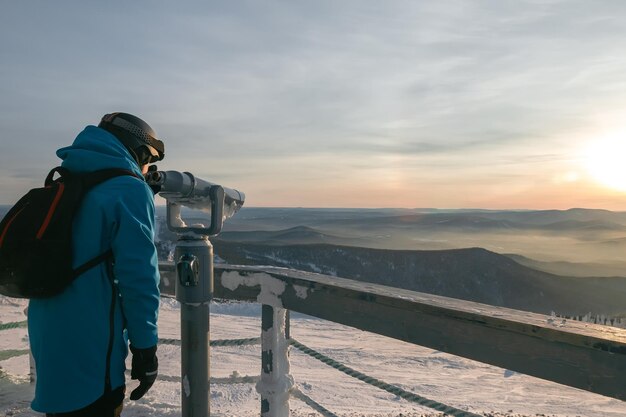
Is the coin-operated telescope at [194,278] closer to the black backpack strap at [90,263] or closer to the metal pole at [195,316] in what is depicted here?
the metal pole at [195,316]

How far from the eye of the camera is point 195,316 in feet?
7.18

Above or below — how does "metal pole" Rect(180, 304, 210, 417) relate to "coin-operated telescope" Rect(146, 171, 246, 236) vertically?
below

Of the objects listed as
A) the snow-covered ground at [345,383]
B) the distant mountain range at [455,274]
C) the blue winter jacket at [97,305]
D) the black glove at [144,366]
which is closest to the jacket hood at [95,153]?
the blue winter jacket at [97,305]

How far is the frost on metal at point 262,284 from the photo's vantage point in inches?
92.0

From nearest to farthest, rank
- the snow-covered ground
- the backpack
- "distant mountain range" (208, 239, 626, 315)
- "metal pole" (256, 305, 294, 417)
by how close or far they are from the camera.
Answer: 1. the backpack
2. "metal pole" (256, 305, 294, 417)
3. the snow-covered ground
4. "distant mountain range" (208, 239, 626, 315)

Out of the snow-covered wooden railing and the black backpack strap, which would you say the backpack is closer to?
the black backpack strap

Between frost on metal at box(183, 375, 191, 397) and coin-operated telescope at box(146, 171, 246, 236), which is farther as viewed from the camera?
frost on metal at box(183, 375, 191, 397)

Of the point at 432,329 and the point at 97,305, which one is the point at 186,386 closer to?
the point at 97,305

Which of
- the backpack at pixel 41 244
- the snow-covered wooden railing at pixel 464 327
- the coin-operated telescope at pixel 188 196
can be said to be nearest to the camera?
the snow-covered wooden railing at pixel 464 327

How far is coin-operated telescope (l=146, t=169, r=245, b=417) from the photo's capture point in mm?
2133

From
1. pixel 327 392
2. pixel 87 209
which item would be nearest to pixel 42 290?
pixel 87 209

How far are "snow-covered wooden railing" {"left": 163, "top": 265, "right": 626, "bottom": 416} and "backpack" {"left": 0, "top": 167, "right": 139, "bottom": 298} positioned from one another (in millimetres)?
918

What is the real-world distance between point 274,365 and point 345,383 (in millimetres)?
3267

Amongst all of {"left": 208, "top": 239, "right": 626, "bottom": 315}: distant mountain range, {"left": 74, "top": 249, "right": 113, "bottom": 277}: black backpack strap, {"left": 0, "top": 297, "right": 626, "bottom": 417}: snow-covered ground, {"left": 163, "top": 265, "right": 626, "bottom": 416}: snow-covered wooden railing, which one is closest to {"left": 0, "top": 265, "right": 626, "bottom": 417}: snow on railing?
{"left": 163, "top": 265, "right": 626, "bottom": 416}: snow-covered wooden railing
